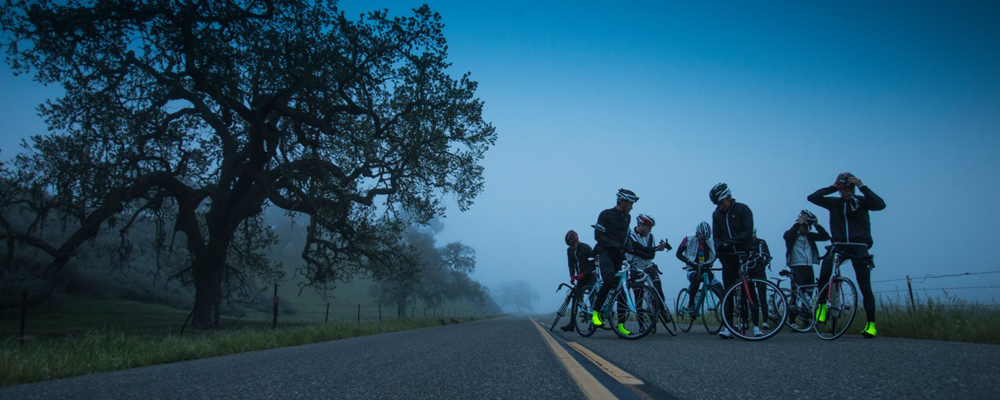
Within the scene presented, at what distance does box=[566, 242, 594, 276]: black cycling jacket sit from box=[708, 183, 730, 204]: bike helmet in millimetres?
2772

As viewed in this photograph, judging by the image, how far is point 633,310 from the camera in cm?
653

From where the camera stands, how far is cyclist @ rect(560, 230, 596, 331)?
345 inches

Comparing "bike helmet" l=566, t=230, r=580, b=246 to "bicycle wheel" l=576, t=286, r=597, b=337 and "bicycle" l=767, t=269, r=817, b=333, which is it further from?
"bicycle" l=767, t=269, r=817, b=333

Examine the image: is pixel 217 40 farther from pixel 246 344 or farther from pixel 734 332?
pixel 734 332

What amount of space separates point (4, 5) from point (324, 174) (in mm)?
8557

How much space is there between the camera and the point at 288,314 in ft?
112

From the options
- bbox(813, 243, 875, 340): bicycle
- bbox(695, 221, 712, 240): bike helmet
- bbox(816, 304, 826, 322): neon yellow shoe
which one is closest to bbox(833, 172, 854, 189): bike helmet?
bbox(813, 243, 875, 340): bicycle

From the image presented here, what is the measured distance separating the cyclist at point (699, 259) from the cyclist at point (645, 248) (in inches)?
20.3

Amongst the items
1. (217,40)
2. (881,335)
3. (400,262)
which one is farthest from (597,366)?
(400,262)

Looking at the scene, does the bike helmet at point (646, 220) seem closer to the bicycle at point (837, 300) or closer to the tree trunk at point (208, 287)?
the bicycle at point (837, 300)

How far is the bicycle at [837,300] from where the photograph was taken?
19.6 ft

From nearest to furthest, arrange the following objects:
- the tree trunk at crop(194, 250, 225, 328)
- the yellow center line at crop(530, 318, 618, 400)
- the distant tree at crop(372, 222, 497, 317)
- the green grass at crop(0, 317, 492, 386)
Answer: the yellow center line at crop(530, 318, 618, 400) → the green grass at crop(0, 317, 492, 386) → the tree trunk at crop(194, 250, 225, 328) → the distant tree at crop(372, 222, 497, 317)

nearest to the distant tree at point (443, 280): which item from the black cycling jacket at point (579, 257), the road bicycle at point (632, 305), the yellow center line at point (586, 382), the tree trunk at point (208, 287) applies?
the tree trunk at point (208, 287)

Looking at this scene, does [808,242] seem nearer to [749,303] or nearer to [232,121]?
[749,303]
